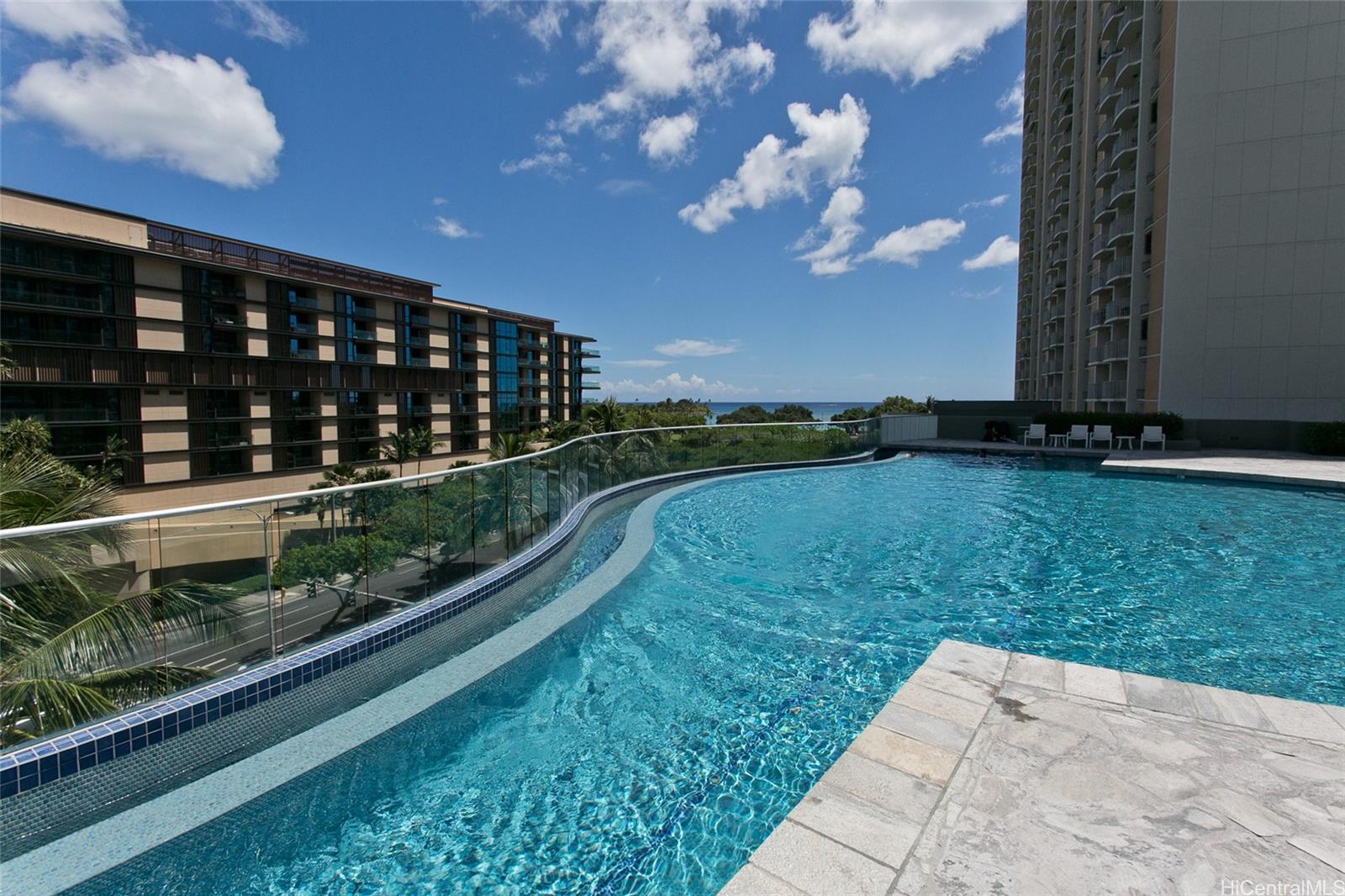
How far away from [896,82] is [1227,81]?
12.3 m

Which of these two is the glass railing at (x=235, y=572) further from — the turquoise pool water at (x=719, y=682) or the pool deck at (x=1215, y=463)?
the pool deck at (x=1215, y=463)

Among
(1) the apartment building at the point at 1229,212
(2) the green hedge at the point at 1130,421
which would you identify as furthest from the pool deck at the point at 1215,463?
(1) the apartment building at the point at 1229,212

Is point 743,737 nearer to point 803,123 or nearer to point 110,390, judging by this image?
point 803,123

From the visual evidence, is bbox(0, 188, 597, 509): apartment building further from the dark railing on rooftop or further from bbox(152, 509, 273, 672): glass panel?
bbox(152, 509, 273, 672): glass panel

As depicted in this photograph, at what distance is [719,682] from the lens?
425 cm

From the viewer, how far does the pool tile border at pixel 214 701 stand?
2.74 m

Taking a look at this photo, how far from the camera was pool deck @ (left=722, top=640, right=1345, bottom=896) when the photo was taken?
2105 mm

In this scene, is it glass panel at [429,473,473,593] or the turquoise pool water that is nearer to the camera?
the turquoise pool water

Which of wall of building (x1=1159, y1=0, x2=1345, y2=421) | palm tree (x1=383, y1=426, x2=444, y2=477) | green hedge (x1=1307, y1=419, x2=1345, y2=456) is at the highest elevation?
wall of building (x1=1159, y1=0, x2=1345, y2=421)

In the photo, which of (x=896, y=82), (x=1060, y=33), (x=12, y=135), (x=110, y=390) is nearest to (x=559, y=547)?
(x=896, y=82)

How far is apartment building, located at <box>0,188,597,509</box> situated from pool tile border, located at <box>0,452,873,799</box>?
145 feet

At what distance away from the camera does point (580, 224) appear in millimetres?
33656

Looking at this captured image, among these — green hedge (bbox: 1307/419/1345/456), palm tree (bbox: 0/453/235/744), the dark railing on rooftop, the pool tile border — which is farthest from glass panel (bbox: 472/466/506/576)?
the dark railing on rooftop

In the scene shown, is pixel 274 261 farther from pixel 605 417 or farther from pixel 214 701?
pixel 214 701
